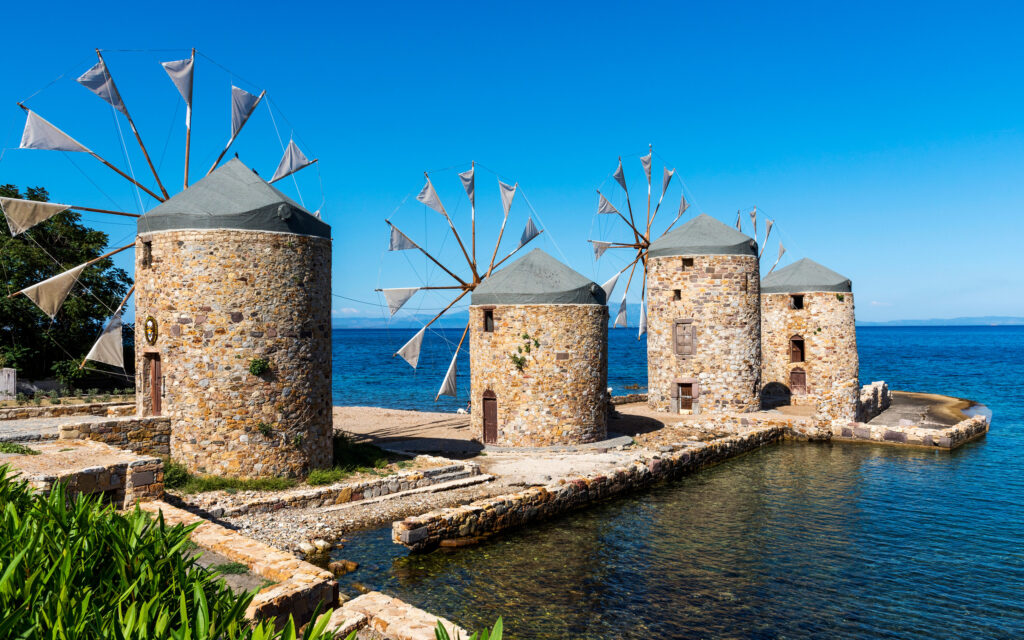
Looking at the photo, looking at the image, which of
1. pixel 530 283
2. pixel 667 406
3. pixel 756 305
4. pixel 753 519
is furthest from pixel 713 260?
pixel 753 519

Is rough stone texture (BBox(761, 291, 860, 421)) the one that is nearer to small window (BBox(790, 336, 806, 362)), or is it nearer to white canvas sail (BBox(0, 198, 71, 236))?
small window (BBox(790, 336, 806, 362))

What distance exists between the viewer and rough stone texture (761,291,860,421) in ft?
93.9

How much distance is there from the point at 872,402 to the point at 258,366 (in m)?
29.3

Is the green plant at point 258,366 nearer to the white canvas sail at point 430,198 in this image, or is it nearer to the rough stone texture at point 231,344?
the rough stone texture at point 231,344

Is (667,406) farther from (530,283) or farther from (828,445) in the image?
(530,283)

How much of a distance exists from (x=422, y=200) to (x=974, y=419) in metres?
24.9

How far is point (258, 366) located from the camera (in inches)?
567

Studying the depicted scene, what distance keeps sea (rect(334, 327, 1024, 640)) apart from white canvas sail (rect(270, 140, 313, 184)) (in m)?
11.7

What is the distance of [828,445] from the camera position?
25.4 metres

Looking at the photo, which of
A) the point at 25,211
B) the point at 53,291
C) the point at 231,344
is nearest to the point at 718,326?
the point at 231,344

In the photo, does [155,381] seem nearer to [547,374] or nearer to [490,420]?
[490,420]

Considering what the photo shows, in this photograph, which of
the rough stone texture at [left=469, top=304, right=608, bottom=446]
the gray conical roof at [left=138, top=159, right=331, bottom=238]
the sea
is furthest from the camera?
the rough stone texture at [left=469, top=304, right=608, bottom=446]

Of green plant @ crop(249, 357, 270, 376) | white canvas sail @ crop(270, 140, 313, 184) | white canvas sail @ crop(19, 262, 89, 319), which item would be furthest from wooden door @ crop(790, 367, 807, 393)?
white canvas sail @ crop(19, 262, 89, 319)

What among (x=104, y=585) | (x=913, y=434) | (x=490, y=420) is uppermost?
(x=104, y=585)
